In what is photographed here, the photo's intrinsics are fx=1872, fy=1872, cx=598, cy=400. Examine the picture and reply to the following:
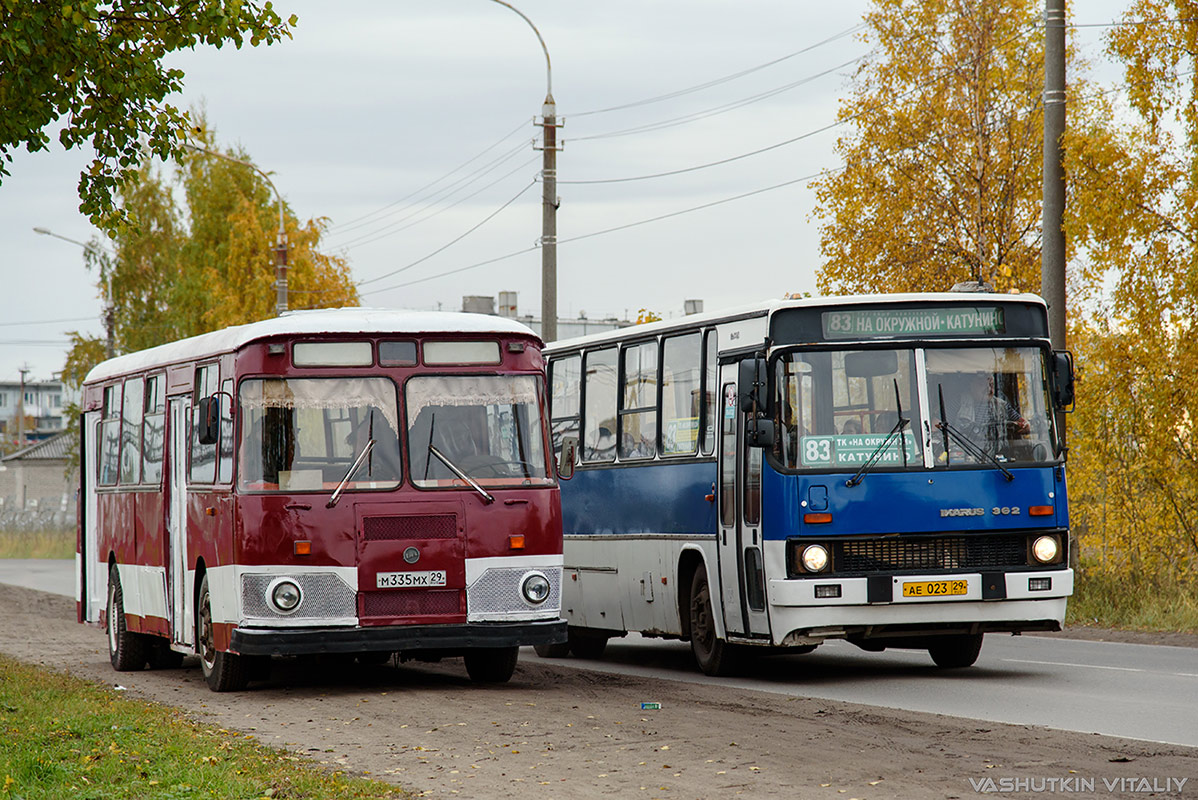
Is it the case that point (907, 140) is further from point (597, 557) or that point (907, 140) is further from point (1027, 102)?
point (597, 557)

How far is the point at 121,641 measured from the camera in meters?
19.4

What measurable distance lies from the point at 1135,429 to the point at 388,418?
466 inches

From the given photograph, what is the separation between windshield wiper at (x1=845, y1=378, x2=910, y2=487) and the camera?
596 inches

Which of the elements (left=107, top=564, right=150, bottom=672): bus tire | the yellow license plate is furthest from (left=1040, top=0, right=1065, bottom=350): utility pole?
(left=107, top=564, right=150, bottom=672): bus tire

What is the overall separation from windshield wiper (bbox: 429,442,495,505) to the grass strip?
2.89 meters

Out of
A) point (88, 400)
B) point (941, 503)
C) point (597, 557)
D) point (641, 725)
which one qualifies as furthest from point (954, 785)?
point (88, 400)

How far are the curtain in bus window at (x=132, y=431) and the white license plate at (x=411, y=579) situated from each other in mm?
5135

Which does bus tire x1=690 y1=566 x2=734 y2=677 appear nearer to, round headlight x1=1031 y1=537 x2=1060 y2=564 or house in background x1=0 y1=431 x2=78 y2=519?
round headlight x1=1031 y1=537 x2=1060 y2=564

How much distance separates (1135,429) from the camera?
23.5m

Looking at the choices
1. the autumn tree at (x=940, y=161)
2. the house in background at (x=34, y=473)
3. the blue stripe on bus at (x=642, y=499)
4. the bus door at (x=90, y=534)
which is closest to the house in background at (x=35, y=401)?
the house in background at (x=34, y=473)

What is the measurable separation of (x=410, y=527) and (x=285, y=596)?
1120 millimetres

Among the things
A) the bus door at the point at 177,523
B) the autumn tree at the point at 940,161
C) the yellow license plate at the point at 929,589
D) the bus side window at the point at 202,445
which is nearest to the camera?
the yellow license plate at the point at 929,589

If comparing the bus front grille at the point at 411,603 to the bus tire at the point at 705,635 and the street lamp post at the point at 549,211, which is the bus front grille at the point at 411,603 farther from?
the street lamp post at the point at 549,211

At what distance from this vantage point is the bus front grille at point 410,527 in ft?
48.8
